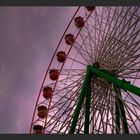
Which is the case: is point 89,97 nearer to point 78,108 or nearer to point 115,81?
point 78,108

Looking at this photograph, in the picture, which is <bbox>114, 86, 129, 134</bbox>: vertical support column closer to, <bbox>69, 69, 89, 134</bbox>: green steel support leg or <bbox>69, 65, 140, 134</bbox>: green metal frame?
<bbox>69, 65, 140, 134</bbox>: green metal frame

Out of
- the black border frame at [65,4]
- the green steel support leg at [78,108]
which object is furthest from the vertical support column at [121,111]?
the black border frame at [65,4]

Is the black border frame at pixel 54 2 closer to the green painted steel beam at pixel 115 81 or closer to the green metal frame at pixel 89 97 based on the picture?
the green painted steel beam at pixel 115 81

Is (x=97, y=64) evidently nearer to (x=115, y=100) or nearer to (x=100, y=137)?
(x=115, y=100)

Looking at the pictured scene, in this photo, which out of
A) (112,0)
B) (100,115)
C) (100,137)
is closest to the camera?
(100,137)

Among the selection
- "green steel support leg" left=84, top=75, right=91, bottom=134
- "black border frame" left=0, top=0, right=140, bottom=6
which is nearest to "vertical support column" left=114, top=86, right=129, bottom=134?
"green steel support leg" left=84, top=75, right=91, bottom=134

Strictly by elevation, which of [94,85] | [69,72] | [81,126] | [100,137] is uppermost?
[69,72]

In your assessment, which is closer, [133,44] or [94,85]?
[133,44]

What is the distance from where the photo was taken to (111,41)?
13430 millimetres

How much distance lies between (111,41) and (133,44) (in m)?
1.41

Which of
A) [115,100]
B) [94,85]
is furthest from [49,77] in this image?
[115,100]

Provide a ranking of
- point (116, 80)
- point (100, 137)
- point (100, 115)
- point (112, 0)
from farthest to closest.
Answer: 1. point (100, 115)
2. point (116, 80)
3. point (112, 0)
4. point (100, 137)

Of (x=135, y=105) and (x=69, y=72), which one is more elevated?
(x=69, y=72)

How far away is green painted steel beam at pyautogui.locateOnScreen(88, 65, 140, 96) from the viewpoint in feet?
32.2
